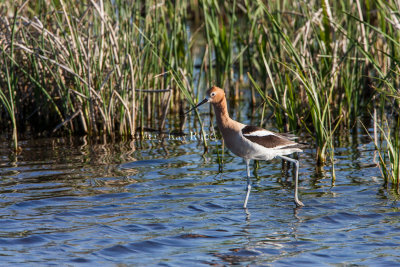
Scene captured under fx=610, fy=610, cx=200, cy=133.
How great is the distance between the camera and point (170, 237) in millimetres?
5488

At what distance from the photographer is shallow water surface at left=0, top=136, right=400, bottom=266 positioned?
16.8 feet

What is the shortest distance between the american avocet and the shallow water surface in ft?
1.69

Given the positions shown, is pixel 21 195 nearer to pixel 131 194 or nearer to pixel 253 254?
pixel 131 194

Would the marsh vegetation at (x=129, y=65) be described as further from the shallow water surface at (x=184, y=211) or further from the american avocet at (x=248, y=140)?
the american avocet at (x=248, y=140)

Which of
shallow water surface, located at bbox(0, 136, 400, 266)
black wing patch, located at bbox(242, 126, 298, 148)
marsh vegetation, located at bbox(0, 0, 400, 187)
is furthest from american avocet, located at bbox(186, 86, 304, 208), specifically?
marsh vegetation, located at bbox(0, 0, 400, 187)

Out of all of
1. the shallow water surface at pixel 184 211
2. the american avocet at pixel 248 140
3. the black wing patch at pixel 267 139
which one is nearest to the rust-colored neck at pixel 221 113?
the american avocet at pixel 248 140

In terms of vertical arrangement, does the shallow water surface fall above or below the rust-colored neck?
below

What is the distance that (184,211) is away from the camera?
20.5ft

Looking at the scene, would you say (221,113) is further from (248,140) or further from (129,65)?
(129,65)

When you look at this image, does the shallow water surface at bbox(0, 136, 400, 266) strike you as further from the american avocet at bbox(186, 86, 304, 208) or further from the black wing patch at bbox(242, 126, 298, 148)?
the black wing patch at bbox(242, 126, 298, 148)

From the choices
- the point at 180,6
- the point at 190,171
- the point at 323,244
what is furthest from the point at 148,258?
the point at 180,6

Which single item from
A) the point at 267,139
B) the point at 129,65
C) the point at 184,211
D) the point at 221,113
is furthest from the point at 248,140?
the point at 129,65

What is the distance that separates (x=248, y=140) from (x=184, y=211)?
0.98 metres

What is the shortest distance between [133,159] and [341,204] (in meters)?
3.16
